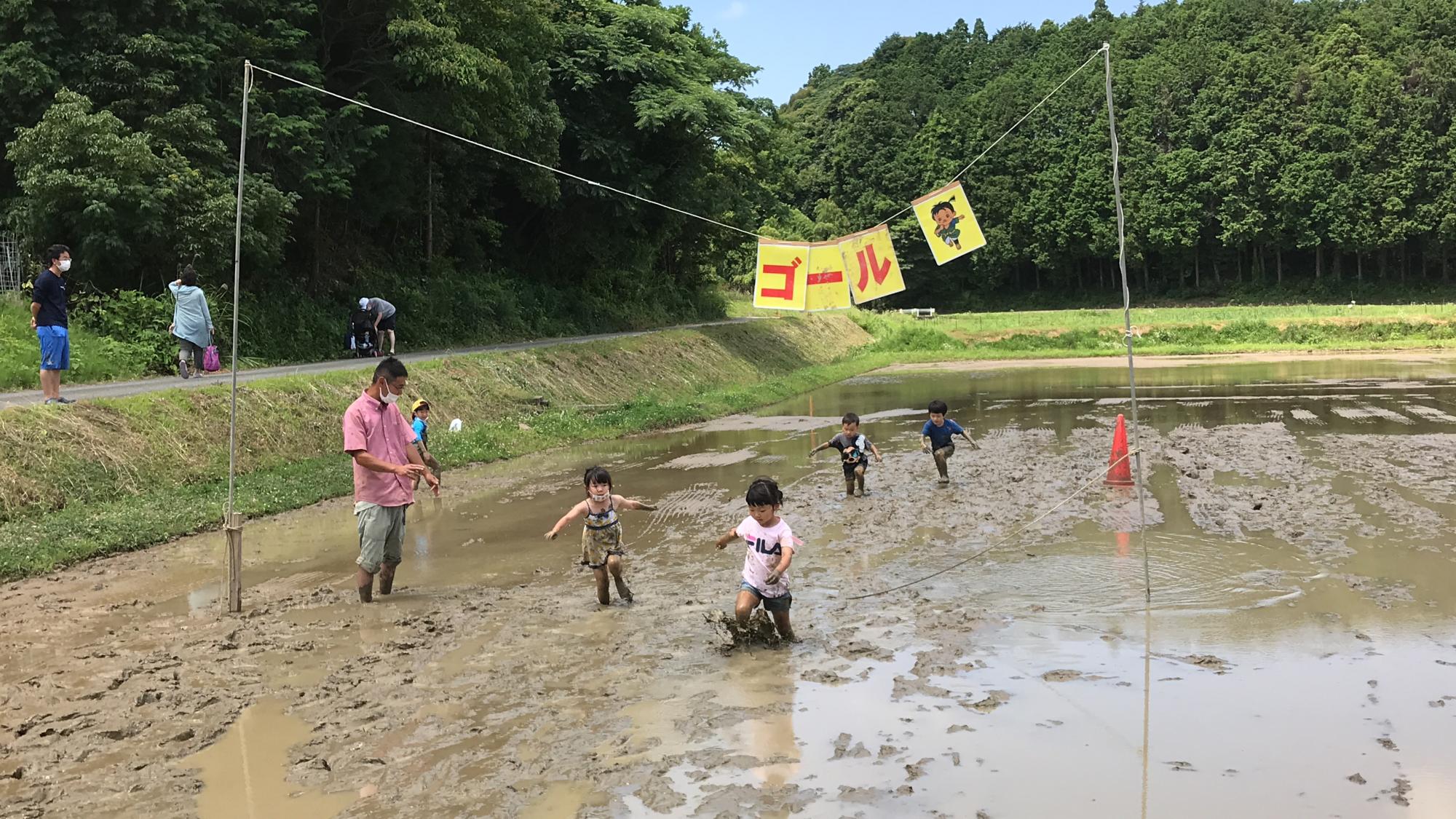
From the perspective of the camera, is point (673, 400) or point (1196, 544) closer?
point (1196, 544)

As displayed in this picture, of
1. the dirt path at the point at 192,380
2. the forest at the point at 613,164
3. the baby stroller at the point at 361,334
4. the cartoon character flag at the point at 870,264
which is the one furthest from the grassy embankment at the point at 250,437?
the cartoon character flag at the point at 870,264

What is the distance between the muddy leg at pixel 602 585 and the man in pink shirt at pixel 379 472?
1.54 metres

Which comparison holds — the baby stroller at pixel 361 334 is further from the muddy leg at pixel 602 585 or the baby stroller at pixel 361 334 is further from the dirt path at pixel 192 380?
the muddy leg at pixel 602 585

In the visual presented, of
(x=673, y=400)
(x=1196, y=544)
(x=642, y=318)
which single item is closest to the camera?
(x=1196, y=544)

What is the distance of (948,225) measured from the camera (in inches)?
582

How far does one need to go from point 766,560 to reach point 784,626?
453 mm

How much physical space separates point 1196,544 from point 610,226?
98.5ft

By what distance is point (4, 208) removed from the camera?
66.2 feet

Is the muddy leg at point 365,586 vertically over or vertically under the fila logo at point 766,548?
under

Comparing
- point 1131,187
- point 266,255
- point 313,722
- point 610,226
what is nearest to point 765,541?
point 313,722

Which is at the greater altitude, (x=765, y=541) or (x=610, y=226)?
(x=610, y=226)

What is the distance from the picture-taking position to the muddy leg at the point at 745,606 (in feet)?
24.2

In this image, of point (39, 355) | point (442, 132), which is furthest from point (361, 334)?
point (39, 355)

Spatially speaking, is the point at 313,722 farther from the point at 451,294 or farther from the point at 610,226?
the point at 610,226
